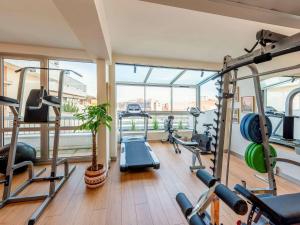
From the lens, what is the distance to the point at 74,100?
363 cm

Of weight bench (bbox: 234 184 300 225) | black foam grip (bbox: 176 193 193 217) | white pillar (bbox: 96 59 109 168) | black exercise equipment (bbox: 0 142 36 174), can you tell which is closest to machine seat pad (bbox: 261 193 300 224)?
weight bench (bbox: 234 184 300 225)

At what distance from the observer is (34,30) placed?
2525 mm

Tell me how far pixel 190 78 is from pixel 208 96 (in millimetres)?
913

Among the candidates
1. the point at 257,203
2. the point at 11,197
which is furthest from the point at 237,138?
the point at 11,197

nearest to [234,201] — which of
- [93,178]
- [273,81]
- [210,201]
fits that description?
[210,201]

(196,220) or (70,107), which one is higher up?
(70,107)

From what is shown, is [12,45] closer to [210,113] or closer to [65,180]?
[65,180]

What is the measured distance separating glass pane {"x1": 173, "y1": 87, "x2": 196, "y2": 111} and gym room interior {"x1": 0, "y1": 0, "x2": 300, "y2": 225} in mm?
1851

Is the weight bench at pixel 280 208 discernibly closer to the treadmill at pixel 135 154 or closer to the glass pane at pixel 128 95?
the treadmill at pixel 135 154

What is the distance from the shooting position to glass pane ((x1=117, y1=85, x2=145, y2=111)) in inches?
228

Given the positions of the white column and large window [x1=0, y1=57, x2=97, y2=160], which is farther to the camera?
the white column

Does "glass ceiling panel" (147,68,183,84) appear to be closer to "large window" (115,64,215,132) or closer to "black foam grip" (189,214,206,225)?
"large window" (115,64,215,132)

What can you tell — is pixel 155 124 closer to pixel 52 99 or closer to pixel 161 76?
pixel 161 76

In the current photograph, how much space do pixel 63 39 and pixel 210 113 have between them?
4.45 m
